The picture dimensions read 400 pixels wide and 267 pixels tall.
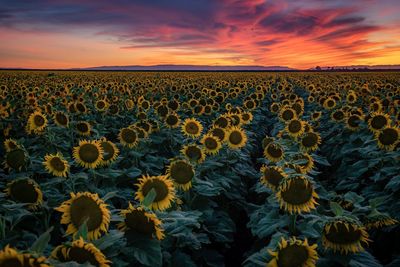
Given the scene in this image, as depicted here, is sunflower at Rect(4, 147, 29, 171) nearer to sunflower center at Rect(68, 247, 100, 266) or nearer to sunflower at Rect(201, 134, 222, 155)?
sunflower at Rect(201, 134, 222, 155)

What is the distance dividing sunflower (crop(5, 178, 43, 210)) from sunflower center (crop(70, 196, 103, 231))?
1.02 m

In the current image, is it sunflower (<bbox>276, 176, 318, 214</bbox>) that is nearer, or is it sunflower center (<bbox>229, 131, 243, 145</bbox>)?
sunflower (<bbox>276, 176, 318, 214</bbox>)

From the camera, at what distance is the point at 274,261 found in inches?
104

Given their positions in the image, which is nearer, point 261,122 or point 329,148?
point 329,148

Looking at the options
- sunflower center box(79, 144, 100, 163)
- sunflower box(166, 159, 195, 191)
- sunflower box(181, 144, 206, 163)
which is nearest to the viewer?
sunflower box(166, 159, 195, 191)

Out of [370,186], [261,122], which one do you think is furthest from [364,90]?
[370,186]

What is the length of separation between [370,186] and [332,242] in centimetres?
358

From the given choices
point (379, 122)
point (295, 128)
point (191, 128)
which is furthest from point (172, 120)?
point (379, 122)

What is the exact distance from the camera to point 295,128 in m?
7.69

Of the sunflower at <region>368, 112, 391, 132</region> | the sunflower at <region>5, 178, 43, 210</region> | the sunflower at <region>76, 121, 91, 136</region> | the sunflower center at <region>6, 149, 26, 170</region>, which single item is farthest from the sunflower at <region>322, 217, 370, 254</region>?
the sunflower at <region>76, 121, 91, 136</region>

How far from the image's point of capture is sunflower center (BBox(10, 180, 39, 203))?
11.7 feet

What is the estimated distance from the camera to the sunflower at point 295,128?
25.1 feet

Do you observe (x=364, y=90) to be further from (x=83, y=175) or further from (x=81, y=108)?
(x=83, y=175)

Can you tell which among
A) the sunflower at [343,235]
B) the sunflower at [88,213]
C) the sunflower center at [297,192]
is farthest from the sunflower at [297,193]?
the sunflower at [88,213]
